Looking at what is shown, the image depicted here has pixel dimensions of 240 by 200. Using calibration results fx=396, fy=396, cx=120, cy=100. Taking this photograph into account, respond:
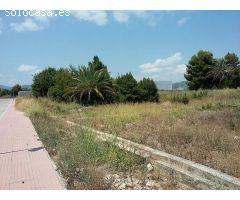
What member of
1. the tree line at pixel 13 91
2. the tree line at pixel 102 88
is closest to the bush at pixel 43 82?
the tree line at pixel 102 88

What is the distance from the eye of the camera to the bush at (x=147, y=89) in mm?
31141

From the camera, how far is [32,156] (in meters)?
9.77

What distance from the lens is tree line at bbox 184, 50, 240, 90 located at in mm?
55906

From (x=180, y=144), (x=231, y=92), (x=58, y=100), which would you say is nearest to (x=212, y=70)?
(x=231, y=92)

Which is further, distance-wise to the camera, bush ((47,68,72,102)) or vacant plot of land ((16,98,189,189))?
bush ((47,68,72,102))

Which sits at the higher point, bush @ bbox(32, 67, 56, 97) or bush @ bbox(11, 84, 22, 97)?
bush @ bbox(32, 67, 56, 97)

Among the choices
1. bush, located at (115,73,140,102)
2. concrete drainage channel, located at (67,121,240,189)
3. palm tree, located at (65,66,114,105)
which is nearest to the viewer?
concrete drainage channel, located at (67,121,240,189)

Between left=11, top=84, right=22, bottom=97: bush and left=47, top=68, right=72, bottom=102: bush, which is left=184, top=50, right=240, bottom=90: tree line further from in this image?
left=11, top=84, right=22, bottom=97: bush

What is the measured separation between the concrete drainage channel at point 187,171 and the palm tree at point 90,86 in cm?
2099

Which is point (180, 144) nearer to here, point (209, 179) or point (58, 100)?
point (209, 179)

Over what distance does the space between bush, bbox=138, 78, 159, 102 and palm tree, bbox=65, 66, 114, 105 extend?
2.39m

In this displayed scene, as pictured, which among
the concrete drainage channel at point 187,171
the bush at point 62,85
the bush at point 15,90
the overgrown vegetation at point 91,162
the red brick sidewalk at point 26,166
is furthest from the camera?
the bush at point 15,90

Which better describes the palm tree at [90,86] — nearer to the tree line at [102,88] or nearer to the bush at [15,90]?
the tree line at [102,88]

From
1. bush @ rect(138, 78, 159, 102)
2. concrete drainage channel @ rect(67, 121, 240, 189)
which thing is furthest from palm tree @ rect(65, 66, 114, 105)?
concrete drainage channel @ rect(67, 121, 240, 189)
